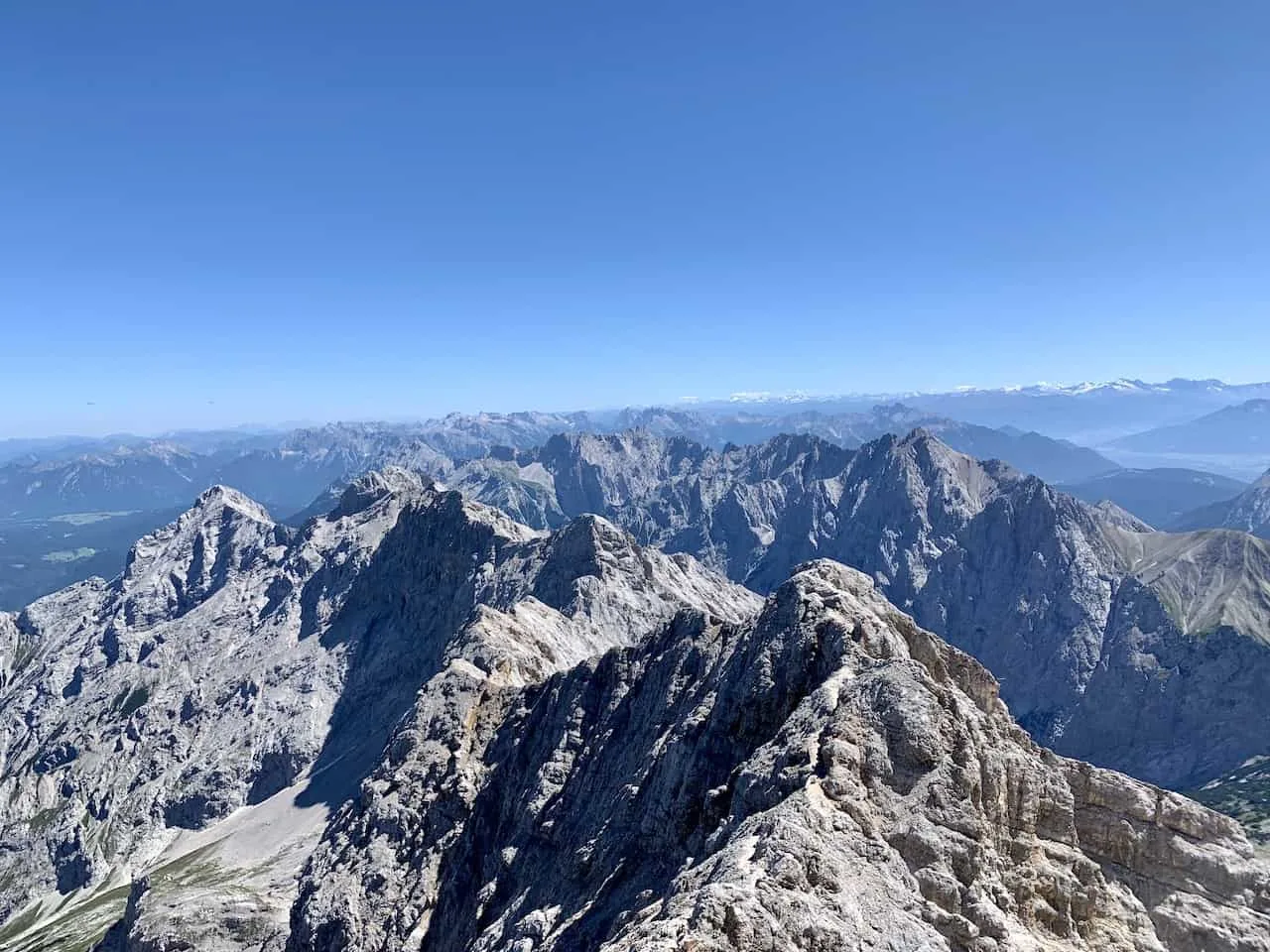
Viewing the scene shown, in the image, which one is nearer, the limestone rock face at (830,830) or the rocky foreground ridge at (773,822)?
the limestone rock face at (830,830)

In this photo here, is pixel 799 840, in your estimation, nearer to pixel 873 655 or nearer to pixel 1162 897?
pixel 873 655

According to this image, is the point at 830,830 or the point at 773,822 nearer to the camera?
the point at 773,822

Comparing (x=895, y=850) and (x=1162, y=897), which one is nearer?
(x=895, y=850)

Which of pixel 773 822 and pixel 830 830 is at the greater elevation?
pixel 773 822

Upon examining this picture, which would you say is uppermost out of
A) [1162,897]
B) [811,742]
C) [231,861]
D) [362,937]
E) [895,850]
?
[811,742]

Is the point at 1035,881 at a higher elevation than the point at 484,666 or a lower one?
higher

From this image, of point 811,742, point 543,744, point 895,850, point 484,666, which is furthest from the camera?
point 484,666

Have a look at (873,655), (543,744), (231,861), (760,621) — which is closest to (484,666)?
(543,744)

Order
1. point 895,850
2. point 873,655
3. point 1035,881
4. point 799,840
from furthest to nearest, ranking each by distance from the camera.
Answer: point 873,655 < point 1035,881 < point 895,850 < point 799,840

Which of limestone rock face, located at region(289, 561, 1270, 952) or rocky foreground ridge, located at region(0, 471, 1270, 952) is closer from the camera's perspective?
limestone rock face, located at region(289, 561, 1270, 952)
